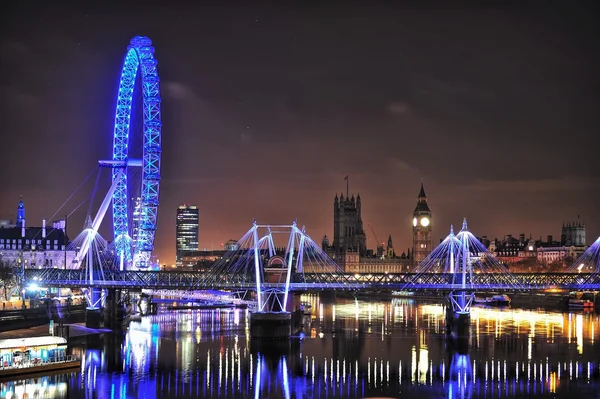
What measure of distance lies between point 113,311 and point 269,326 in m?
16.0

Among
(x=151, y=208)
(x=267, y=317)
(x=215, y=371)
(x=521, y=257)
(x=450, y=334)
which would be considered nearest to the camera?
(x=215, y=371)

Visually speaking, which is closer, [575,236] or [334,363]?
[334,363]

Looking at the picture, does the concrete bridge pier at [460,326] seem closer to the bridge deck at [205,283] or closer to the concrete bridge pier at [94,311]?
the bridge deck at [205,283]

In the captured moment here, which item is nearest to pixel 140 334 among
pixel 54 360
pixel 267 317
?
pixel 267 317

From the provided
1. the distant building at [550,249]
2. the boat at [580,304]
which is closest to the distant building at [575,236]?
the distant building at [550,249]

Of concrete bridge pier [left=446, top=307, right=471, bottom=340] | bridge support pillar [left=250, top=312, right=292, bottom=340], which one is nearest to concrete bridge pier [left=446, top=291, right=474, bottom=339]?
concrete bridge pier [left=446, top=307, right=471, bottom=340]

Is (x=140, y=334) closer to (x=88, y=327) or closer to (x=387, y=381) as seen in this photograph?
(x=88, y=327)

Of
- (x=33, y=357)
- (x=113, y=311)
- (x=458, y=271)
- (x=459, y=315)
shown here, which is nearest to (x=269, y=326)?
(x=459, y=315)

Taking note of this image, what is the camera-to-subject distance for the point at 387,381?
4681 cm

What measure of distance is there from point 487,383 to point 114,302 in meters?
35.9

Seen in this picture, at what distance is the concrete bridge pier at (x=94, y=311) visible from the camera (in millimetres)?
68938

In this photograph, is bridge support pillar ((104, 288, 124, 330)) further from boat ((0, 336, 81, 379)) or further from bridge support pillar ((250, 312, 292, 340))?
boat ((0, 336, 81, 379))

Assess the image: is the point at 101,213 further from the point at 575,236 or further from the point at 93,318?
the point at 575,236

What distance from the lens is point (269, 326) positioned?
61.7 m
